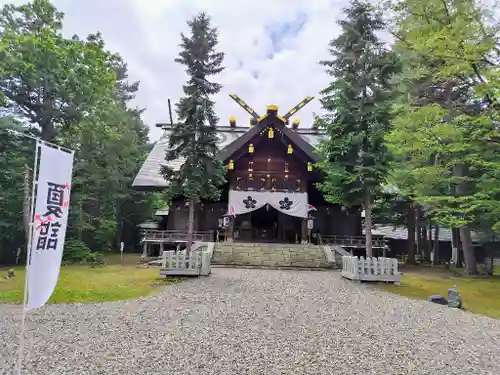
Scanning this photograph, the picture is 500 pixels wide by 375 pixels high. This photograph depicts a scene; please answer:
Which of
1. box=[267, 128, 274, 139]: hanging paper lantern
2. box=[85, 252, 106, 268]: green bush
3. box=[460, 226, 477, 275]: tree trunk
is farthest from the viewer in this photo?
box=[267, 128, 274, 139]: hanging paper lantern

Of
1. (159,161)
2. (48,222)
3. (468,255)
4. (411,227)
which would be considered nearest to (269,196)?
(159,161)

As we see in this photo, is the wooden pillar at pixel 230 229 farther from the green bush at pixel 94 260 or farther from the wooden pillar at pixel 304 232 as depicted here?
the green bush at pixel 94 260

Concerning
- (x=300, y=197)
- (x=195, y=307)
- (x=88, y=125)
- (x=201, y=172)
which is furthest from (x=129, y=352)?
(x=300, y=197)

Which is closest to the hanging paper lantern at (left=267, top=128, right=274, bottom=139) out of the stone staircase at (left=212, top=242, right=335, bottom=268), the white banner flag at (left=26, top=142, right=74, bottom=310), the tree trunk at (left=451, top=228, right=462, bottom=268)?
the stone staircase at (left=212, top=242, right=335, bottom=268)

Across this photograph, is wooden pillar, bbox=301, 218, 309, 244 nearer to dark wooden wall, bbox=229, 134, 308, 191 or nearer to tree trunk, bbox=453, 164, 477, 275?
dark wooden wall, bbox=229, 134, 308, 191

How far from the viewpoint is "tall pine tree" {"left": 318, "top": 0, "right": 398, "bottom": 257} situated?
14023 mm

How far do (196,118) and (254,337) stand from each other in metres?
10.3

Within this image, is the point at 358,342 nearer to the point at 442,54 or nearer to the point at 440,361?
the point at 440,361

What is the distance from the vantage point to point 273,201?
2189cm

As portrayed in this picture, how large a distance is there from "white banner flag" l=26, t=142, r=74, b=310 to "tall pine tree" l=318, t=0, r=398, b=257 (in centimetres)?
1123

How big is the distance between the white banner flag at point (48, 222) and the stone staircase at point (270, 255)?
1294cm

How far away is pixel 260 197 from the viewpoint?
21.9 meters

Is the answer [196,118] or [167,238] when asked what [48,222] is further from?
[167,238]

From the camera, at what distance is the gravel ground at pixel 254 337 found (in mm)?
4719
